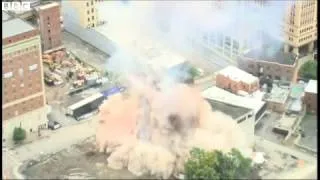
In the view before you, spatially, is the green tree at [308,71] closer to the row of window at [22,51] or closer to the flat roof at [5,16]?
the row of window at [22,51]

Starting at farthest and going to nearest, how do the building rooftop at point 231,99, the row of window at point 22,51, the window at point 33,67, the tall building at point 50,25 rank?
the tall building at point 50,25 → the building rooftop at point 231,99 → the window at point 33,67 → the row of window at point 22,51

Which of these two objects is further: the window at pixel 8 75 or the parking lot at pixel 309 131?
the parking lot at pixel 309 131

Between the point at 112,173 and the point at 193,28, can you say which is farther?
the point at 193,28

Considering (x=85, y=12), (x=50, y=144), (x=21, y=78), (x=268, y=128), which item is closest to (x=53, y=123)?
(x=50, y=144)

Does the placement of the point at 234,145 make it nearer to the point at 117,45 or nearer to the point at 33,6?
the point at 117,45

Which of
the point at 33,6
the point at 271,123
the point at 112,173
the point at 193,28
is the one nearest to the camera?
the point at 112,173

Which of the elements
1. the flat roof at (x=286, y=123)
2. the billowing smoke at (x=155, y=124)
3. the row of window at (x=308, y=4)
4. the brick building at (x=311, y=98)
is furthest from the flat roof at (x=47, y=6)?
the brick building at (x=311, y=98)

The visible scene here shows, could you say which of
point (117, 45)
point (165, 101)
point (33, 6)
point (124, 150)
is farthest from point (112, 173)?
point (33, 6)
